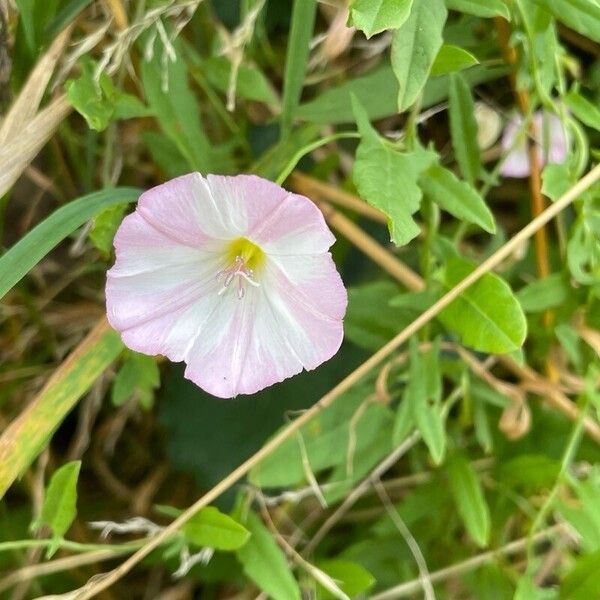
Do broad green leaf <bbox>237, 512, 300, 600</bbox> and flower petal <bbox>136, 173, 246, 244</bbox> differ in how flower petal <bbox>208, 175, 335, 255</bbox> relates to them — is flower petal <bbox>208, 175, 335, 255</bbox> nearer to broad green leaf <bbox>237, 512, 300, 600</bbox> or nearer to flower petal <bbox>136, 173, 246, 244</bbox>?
flower petal <bbox>136, 173, 246, 244</bbox>

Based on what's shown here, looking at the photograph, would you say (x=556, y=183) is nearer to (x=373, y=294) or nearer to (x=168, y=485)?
(x=373, y=294)

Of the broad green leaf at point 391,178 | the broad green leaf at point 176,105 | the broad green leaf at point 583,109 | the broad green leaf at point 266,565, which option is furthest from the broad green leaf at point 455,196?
the broad green leaf at point 266,565

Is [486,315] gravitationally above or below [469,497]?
above

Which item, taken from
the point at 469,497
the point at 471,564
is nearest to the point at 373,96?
the point at 469,497

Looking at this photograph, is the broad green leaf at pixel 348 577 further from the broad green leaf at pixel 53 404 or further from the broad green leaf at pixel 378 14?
the broad green leaf at pixel 378 14

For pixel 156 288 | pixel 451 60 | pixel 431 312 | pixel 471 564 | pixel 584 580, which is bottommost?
pixel 471 564

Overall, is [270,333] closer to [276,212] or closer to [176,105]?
[276,212]

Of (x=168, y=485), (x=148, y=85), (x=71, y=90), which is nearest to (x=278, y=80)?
(x=148, y=85)
